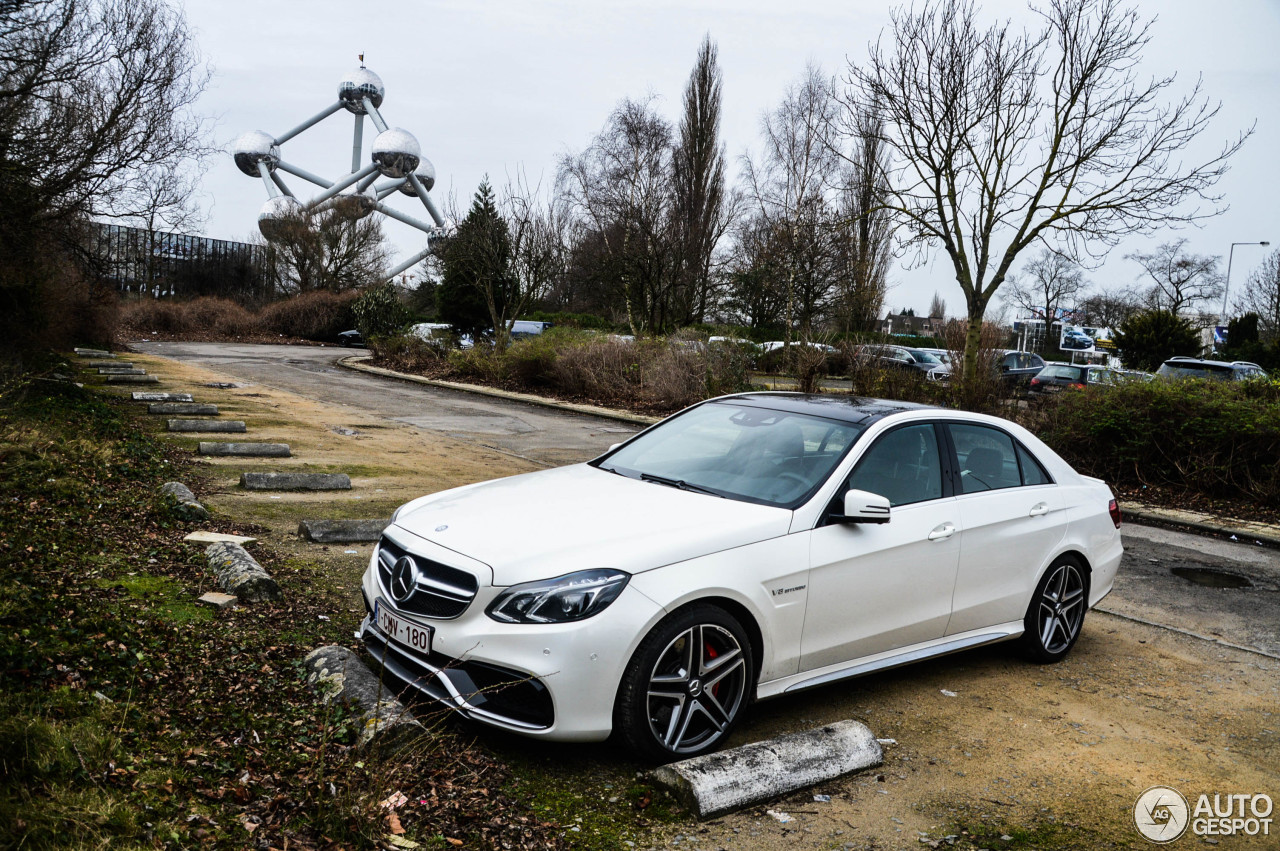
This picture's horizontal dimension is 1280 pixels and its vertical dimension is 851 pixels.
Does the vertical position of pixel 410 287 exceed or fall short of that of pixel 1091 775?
it exceeds it

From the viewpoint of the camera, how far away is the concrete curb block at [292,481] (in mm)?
8844

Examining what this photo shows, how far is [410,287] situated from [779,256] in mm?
27757

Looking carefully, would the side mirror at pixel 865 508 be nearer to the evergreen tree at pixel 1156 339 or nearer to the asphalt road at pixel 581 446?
the asphalt road at pixel 581 446

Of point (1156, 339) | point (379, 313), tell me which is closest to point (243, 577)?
point (379, 313)

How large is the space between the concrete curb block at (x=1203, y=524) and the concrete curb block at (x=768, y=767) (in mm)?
7737

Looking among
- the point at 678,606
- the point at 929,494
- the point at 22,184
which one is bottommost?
the point at 678,606

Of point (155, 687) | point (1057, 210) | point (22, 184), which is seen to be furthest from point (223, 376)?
point (155, 687)

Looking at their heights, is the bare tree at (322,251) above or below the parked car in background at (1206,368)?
above

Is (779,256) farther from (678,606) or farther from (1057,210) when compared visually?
(678,606)

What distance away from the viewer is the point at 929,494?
4.96 metres

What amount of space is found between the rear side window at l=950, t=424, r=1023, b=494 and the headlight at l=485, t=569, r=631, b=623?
7.68 ft

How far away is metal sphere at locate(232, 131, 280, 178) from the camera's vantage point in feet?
207

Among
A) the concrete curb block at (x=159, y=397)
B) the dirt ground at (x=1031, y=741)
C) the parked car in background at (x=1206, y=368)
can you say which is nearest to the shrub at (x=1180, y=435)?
the dirt ground at (x=1031, y=741)

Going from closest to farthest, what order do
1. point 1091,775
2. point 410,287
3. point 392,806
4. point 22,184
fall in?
point 392,806 → point 1091,775 → point 22,184 → point 410,287
